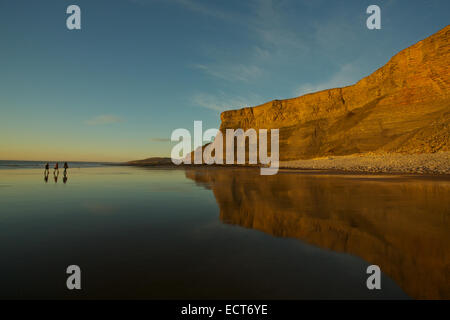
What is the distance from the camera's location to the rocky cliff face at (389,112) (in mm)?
43500

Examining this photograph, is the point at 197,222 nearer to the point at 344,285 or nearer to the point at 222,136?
the point at 344,285

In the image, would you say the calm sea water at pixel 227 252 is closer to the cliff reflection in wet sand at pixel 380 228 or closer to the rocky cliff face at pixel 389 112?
the cliff reflection in wet sand at pixel 380 228

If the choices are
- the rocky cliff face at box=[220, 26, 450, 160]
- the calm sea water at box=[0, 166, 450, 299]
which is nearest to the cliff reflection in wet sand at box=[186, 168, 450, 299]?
the calm sea water at box=[0, 166, 450, 299]

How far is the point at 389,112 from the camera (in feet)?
179

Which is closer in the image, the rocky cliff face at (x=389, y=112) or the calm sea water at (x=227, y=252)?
the calm sea water at (x=227, y=252)

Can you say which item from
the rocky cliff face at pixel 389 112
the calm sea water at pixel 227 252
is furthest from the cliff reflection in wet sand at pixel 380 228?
the rocky cliff face at pixel 389 112

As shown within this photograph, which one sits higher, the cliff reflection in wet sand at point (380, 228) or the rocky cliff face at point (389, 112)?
the rocky cliff face at point (389, 112)

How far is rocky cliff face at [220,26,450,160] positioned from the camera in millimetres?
43500

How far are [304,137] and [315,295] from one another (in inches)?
3328

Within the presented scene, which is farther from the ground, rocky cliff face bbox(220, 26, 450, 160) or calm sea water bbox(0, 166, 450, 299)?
rocky cliff face bbox(220, 26, 450, 160)

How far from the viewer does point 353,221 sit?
252 inches

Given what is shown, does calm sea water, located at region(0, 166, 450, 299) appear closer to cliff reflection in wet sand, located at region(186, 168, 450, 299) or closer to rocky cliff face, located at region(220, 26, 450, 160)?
cliff reflection in wet sand, located at region(186, 168, 450, 299)

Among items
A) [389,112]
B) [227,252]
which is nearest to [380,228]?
[227,252]
